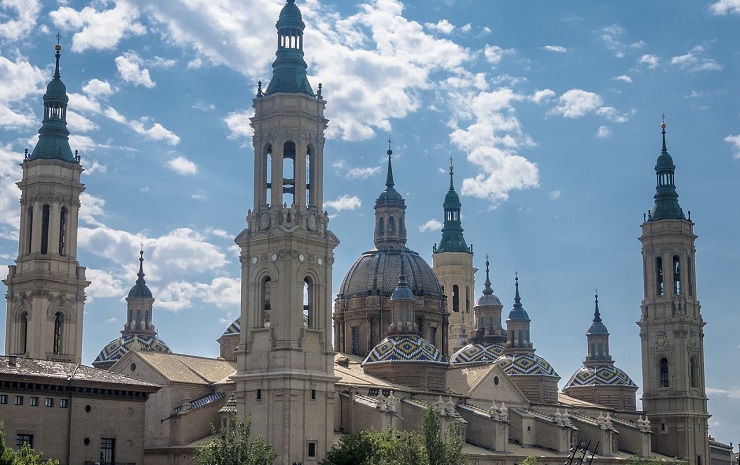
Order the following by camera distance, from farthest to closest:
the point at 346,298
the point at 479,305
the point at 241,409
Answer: the point at 479,305 < the point at 346,298 < the point at 241,409

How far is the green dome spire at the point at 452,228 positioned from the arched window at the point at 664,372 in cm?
3030

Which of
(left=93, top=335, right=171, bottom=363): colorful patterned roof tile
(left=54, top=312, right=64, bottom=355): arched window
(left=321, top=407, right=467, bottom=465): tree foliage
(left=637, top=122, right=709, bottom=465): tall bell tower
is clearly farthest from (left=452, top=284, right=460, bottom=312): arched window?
(left=321, top=407, right=467, bottom=465): tree foliage

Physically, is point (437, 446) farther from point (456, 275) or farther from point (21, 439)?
point (456, 275)

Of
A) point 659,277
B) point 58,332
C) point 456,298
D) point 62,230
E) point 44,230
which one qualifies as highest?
point 456,298

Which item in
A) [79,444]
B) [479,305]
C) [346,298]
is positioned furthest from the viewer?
[479,305]

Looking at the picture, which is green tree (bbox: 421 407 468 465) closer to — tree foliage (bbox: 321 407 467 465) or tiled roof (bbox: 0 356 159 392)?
tree foliage (bbox: 321 407 467 465)

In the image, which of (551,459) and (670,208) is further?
(670,208)

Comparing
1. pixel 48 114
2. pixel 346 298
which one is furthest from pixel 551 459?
pixel 48 114

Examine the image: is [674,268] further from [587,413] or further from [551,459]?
[551,459]

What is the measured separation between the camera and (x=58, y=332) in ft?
292

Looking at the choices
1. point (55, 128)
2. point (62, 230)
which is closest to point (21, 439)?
point (62, 230)

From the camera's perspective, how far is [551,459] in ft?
301

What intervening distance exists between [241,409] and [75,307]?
22515 mm

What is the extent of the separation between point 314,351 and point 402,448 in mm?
8306
